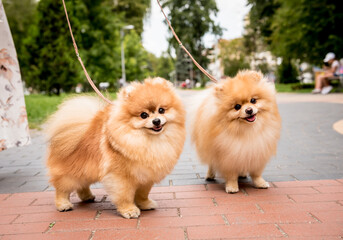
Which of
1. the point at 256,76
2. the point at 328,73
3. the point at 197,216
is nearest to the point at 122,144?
the point at 197,216

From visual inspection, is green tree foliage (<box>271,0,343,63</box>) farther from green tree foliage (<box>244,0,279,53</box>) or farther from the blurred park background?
green tree foliage (<box>244,0,279,53</box>)

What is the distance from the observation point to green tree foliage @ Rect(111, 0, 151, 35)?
3344 centimetres

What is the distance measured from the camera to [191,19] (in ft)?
120

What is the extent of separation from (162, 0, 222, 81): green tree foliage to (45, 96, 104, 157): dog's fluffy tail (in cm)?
3408

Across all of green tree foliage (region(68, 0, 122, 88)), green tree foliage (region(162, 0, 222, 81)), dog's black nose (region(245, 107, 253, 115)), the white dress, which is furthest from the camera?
green tree foliage (region(162, 0, 222, 81))

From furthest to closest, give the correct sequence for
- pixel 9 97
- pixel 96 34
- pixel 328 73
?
1. pixel 96 34
2. pixel 328 73
3. pixel 9 97

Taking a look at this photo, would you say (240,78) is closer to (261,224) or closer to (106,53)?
(261,224)

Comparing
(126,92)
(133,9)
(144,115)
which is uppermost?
(133,9)

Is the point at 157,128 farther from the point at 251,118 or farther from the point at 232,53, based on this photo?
the point at 232,53

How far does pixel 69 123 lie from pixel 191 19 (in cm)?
3595

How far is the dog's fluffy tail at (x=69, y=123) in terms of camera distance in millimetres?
2832

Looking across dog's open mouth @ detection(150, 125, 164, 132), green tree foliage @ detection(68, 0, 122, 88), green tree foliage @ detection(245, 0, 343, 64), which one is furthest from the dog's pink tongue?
green tree foliage @ detection(68, 0, 122, 88)

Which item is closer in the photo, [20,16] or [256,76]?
[256,76]

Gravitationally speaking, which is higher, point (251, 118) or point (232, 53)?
point (232, 53)
